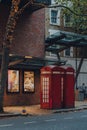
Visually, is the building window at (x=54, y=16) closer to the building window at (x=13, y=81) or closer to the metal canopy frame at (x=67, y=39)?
the metal canopy frame at (x=67, y=39)

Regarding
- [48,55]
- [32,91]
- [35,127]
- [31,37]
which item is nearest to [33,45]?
[31,37]

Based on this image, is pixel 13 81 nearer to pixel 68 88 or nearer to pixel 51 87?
pixel 51 87

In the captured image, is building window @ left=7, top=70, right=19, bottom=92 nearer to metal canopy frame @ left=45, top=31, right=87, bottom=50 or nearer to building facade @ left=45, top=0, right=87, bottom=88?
metal canopy frame @ left=45, top=31, right=87, bottom=50

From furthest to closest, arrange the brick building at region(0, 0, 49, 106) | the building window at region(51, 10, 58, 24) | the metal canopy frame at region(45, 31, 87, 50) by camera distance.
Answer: the building window at region(51, 10, 58, 24), the metal canopy frame at region(45, 31, 87, 50), the brick building at region(0, 0, 49, 106)

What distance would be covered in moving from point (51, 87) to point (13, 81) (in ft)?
12.4

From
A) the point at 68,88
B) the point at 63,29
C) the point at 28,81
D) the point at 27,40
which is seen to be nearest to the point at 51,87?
the point at 68,88

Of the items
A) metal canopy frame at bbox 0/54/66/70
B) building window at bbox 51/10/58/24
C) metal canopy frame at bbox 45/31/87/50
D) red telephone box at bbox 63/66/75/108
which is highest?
building window at bbox 51/10/58/24

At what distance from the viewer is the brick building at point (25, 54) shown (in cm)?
3141

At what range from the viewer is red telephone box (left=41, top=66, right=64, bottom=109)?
29.0 meters

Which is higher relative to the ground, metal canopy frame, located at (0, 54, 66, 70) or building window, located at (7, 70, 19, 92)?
metal canopy frame, located at (0, 54, 66, 70)

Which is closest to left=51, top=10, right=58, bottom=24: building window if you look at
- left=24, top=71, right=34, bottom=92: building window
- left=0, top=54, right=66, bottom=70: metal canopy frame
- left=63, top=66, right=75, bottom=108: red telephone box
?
left=0, top=54, right=66, bottom=70: metal canopy frame

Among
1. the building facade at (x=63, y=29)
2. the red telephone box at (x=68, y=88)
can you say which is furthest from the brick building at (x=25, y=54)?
the building facade at (x=63, y=29)

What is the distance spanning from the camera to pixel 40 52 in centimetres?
3475

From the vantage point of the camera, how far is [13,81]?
3209cm
